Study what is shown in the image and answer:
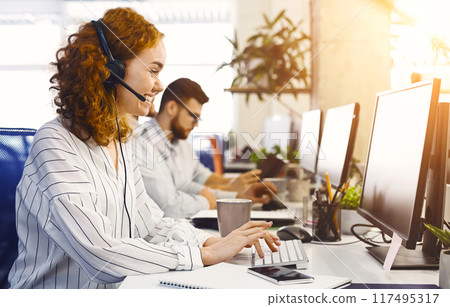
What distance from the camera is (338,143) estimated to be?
1.45m

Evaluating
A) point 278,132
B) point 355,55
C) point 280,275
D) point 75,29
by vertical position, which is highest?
point 355,55

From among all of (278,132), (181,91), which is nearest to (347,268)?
(181,91)

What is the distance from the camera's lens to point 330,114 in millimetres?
1680

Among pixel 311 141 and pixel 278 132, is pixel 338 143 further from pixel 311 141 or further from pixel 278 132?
pixel 278 132

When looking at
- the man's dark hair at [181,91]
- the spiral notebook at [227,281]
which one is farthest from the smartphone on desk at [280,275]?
the man's dark hair at [181,91]

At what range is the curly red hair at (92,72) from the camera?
0.97 m

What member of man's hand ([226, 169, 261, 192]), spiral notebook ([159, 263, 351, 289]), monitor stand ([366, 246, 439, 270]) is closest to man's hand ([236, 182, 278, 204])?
man's hand ([226, 169, 261, 192])

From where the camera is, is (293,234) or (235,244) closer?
(235,244)

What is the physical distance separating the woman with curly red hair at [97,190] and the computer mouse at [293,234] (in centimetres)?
18

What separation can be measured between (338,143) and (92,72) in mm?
826

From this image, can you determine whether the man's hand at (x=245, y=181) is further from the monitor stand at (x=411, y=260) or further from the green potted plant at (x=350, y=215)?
the monitor stand at (x=411, y=260)

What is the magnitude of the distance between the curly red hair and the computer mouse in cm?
48

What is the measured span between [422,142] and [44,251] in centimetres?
78

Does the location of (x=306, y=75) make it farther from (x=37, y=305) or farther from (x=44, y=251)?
(x=37, y=305)
